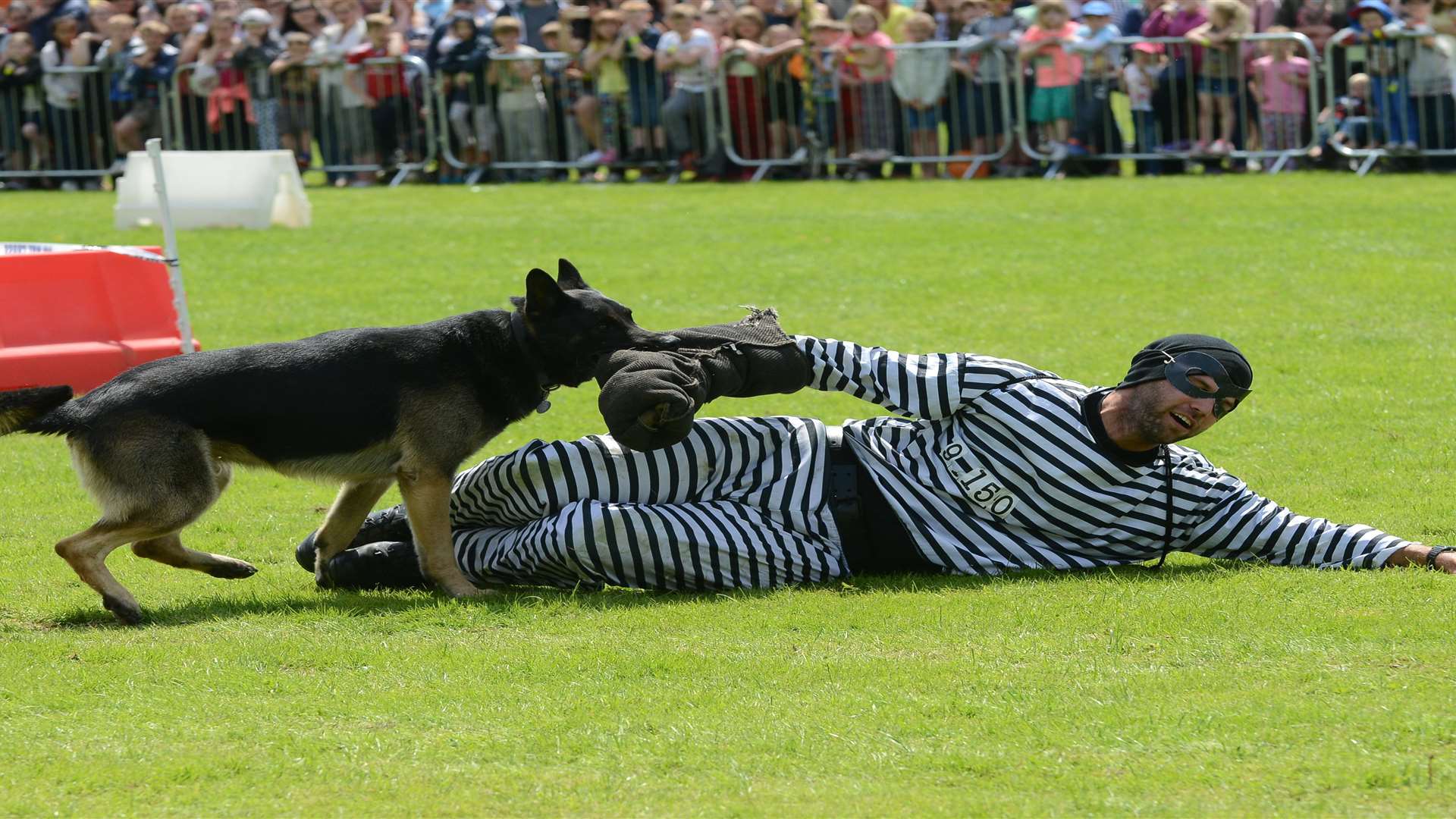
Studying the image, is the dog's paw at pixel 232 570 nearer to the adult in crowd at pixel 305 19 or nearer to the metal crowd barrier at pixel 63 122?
the adult in crowd at pixel 305 19

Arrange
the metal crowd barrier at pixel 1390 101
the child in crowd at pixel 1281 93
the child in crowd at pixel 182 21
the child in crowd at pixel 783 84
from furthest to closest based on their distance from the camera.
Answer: the child in crowd at pixel 182 21
the child in crowd at pixel 783 84
the child in crowd at pixel 1281 93
the metal crowd barrier at pixel 1390 101

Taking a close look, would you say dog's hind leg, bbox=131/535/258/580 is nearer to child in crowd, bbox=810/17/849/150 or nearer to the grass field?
the grass field

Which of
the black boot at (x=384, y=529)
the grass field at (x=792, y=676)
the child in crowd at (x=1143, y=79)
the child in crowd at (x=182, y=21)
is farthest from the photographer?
the child in crowd at (x=182, y=21)

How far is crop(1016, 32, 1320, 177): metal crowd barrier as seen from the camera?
16703 millimetres

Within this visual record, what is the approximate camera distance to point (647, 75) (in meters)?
18.5

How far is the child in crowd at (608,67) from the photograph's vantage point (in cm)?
1838

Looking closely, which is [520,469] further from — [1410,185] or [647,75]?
[647,75]

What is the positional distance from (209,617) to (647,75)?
13.7 meters

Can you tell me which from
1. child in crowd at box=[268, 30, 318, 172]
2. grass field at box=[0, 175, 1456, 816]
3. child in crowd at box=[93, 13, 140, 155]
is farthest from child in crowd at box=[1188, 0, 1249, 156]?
child in crowd at box=[93, 13, 140, 155]

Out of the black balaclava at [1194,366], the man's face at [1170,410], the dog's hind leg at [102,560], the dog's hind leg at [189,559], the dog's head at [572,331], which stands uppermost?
the dog's head at [572,331]

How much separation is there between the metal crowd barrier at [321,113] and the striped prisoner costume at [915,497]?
14.3 meters

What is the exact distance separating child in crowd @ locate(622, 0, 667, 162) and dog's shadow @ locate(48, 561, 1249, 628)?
13.2 m

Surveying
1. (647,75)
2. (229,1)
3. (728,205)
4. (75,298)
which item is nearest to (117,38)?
(229,1)

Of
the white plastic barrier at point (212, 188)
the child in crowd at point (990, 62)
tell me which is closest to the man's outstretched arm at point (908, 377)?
the white plastic barrier at point (212, 188)
